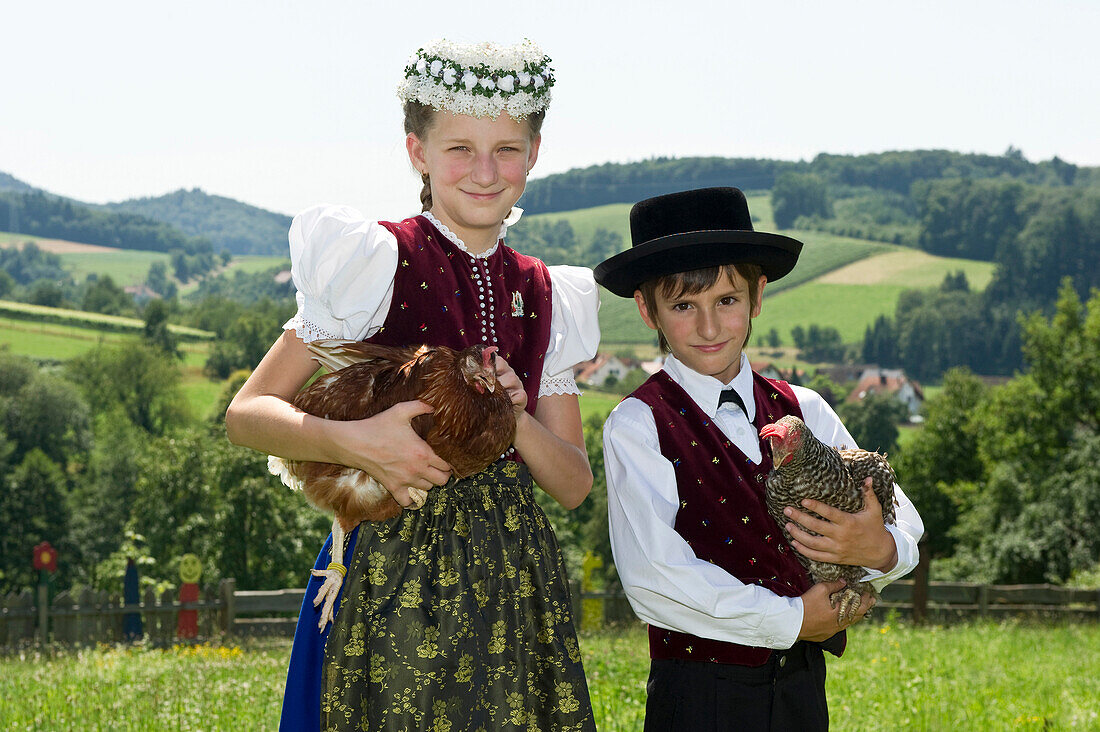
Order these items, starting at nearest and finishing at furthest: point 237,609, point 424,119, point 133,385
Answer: point 424,119, point 237,609, point 133,385

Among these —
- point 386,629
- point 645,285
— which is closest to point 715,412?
point 645,285

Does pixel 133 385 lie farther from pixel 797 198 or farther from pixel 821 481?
pixel 797 198

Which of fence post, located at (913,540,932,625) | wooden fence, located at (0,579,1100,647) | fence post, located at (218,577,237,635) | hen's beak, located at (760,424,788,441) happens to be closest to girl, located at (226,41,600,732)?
hen's beak, located at (760,424,788,441)

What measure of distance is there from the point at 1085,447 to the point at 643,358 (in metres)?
56.2

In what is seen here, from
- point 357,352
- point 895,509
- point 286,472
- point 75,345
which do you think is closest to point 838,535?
point 895,509

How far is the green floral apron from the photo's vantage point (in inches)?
86.0

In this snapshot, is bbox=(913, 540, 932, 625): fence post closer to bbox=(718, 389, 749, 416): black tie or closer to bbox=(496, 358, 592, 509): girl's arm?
bbox=(718, 389, 749, 416): black tie

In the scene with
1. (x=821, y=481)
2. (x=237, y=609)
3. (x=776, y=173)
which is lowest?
(x=237, y=609)

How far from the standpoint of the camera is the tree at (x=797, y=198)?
12350 centimetres

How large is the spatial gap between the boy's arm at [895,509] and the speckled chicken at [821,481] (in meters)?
0.08

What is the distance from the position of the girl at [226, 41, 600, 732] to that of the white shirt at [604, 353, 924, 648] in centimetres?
15

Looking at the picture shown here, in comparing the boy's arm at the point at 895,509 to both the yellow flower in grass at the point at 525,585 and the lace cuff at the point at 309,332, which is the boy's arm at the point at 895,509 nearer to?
the yellow flower in grass at the point at 525,585

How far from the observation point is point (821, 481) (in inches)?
101

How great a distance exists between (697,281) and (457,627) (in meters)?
1.22
